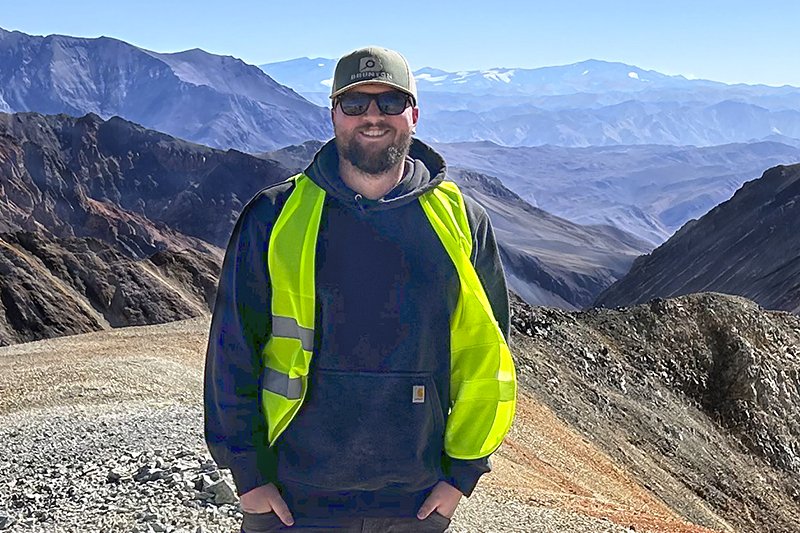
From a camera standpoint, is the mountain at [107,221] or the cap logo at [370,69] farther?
the mountain at [107,221]

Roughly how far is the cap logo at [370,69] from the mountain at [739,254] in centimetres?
4149

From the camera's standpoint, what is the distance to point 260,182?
338 feet

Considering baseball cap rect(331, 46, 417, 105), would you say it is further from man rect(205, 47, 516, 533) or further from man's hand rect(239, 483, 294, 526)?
man's hand rect(239, 483, 294, 526)

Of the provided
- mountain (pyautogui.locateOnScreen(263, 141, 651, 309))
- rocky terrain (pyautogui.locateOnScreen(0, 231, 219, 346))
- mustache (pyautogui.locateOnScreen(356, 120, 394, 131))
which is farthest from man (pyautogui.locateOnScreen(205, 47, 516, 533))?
mountain (pyautogui.locateOnScreen(263, 141, 651, 309))

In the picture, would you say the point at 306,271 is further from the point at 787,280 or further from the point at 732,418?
Result: the point at 787,280

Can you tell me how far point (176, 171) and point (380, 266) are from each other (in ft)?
367

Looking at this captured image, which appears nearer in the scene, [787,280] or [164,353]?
[164,353]

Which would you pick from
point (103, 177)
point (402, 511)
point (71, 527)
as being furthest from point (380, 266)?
point (103, 177)

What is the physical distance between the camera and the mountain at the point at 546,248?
10588 cm

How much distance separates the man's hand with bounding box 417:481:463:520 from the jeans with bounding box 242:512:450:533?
3 cm

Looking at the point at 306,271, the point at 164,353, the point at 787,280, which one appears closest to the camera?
the point at 306,271

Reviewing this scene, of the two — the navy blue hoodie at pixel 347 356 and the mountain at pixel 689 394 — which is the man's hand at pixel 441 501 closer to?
the navy blue hoodie at pixel 347 356

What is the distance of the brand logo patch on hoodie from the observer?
3213mm

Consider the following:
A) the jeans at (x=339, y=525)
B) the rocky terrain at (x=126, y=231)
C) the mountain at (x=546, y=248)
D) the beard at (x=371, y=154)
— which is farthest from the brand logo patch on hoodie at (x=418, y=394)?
→ the mountain at (x=546, y=248)
